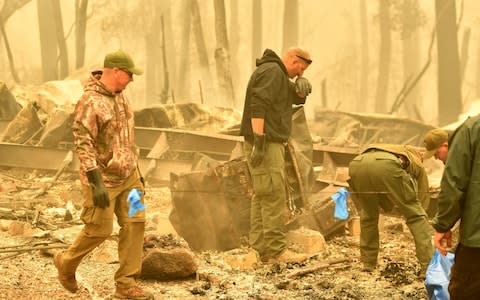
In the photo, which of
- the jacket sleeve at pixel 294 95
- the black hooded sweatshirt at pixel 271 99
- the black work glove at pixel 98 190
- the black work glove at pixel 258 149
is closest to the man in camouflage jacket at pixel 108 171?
the black work glove at pixel 98 190

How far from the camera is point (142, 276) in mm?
6434

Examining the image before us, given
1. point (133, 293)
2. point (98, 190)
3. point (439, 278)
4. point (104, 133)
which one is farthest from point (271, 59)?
point (439, 278)

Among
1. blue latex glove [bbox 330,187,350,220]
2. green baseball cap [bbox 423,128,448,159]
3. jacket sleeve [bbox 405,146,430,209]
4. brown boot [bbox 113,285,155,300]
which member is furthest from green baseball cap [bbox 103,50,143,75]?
jacket sleeve [bbox 405,146,430,209]

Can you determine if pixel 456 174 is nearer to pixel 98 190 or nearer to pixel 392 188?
pixel 392 188

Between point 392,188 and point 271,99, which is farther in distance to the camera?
point 271,99

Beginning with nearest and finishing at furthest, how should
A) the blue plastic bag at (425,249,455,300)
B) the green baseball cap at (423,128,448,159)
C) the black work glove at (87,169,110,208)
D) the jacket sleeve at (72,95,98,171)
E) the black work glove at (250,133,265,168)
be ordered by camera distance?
the blue plastic bag at (425,249,455,300)
the black work glove at (87,169,110,208)
the jacket sleeve at (72,95,98,171)
the green baseball cap at (423,128,448,159)
the black work glove at (250,133,265,168)

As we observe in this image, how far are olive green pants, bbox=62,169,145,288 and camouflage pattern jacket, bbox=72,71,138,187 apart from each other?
12cm

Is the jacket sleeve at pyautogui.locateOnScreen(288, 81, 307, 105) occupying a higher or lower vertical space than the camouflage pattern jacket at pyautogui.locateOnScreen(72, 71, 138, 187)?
higher

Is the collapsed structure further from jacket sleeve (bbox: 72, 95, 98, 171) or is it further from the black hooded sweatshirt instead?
jacket sleeve (bbox: 72, 95, 98, 171)

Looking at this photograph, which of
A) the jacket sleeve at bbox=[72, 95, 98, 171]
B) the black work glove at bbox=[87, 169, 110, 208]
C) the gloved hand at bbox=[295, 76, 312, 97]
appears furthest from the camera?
the gloved hand at bbox=[295, 76, 312, 97]

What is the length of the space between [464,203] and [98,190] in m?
2.66

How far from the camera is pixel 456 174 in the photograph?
3.86 m

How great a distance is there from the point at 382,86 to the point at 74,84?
23.8 meters

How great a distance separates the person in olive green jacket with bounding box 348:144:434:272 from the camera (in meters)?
6.20
